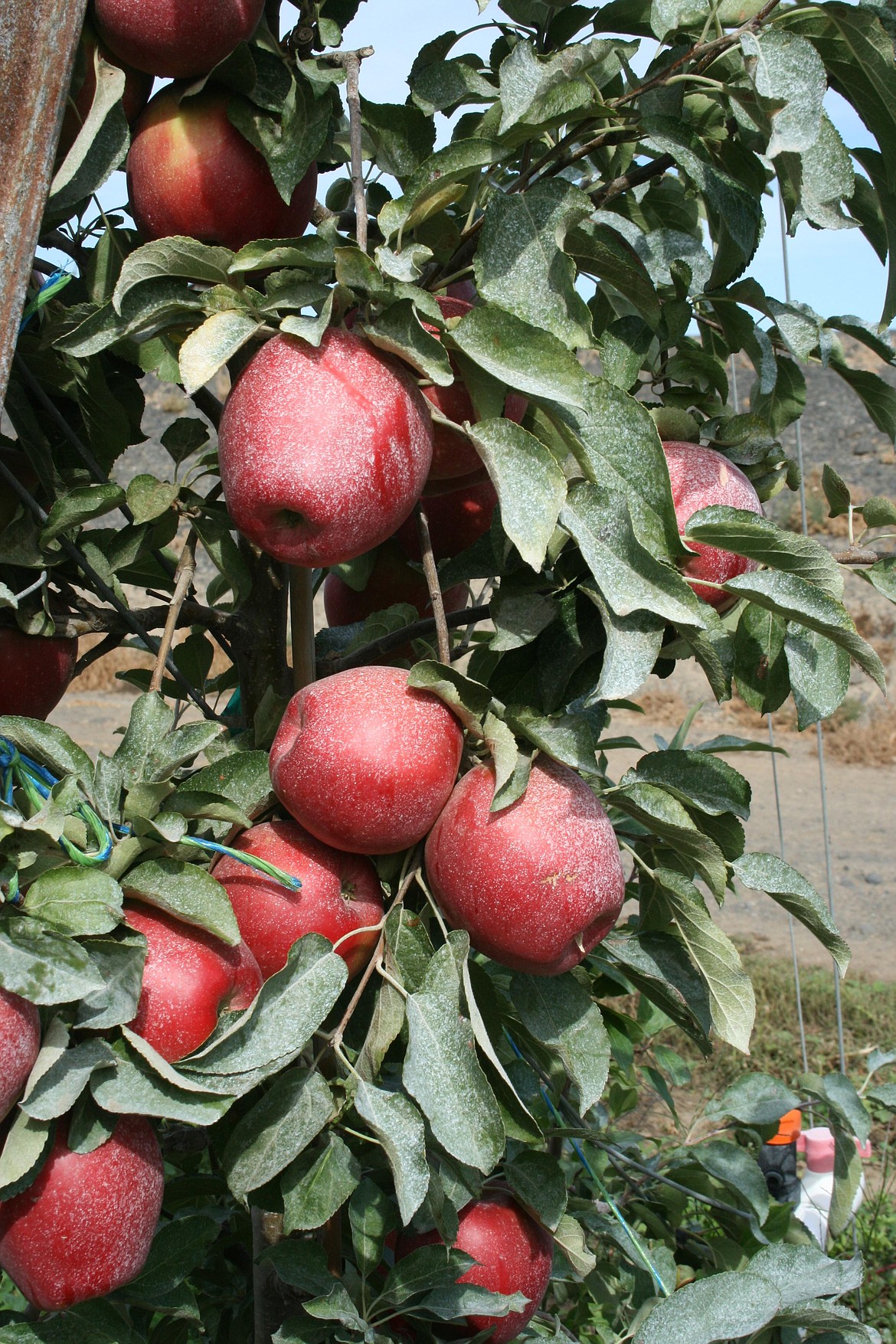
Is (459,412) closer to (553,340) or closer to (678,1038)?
(553,340)

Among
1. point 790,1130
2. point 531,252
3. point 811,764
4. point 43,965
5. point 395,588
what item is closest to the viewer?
point 43,965

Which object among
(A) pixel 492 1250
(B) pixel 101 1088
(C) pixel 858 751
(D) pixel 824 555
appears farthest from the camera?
(C) pixel 858 751

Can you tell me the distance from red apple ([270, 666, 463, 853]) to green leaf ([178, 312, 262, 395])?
0.20 m

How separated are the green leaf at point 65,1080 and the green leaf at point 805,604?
42 centimetres

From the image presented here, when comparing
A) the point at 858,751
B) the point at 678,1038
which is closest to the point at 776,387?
the point at 678,1038

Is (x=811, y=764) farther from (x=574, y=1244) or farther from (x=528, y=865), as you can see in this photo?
(x=528, y=865)

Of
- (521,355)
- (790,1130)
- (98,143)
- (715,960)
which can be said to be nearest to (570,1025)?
(715,960)

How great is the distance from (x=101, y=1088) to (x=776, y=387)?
0.71 metres

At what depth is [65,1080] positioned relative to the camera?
0.55 meters

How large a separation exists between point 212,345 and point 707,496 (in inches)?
13.3

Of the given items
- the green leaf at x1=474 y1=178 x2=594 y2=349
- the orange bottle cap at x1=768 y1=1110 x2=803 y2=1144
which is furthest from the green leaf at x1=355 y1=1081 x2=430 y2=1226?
the orange bottle cap at x1=768 y1=1110 x2=803 y2=1144

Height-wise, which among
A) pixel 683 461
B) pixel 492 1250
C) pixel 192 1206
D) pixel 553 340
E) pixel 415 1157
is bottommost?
pixel 192 1206

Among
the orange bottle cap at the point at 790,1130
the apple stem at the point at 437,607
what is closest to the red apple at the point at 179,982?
the apple stem at the point at 437,607

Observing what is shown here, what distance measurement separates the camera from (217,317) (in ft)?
2.03
